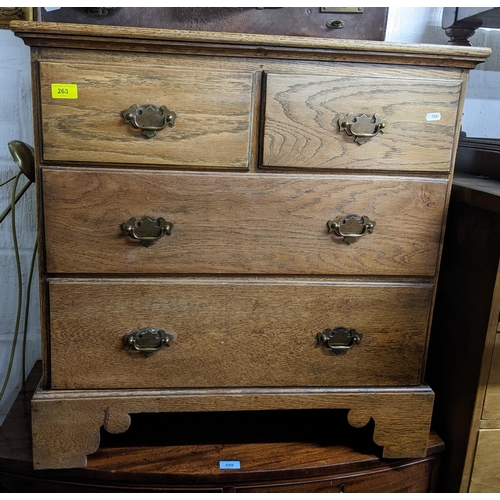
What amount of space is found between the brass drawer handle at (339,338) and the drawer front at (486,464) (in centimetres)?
36

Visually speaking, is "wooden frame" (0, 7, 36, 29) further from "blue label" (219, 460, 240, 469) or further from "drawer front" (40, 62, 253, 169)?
"blue label" (219, 460, 240, 469)

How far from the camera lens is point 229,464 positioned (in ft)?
3.94

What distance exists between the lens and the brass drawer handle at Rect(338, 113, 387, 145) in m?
1.06

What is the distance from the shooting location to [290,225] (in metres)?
1.11

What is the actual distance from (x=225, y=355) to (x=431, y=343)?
59 centimetres

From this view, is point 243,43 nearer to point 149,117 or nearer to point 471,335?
point 149,117

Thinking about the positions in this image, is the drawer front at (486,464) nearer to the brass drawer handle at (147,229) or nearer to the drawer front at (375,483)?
the drawer front at (375,483)

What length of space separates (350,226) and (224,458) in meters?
0.59

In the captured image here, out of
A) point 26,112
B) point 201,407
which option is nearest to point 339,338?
point 201,407

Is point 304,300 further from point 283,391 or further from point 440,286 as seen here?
point 440,286

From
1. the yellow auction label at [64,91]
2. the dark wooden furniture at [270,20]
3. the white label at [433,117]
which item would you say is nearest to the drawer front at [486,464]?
the white label at [433,117]

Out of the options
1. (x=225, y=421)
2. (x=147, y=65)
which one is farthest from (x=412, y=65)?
(x=225, y=421)

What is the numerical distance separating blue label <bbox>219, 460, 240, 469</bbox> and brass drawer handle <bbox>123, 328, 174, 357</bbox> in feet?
1.00

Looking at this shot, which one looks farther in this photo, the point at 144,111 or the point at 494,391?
the point at 494,391
